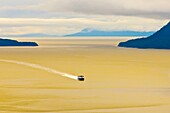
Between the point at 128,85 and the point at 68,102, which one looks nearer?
the point at 68,102

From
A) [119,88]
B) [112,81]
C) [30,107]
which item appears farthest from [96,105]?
[112,81]

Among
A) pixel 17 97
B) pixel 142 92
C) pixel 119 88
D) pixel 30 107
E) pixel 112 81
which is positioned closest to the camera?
pixel 30 107

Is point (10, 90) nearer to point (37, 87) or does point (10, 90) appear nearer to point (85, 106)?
point (37, 87)

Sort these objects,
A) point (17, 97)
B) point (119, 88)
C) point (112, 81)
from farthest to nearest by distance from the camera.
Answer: point (112, 81) < point (119, 88) < point (17, 97)

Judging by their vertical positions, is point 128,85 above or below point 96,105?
above

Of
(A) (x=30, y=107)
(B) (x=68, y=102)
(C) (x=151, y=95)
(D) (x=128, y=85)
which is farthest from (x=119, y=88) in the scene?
(A) (x=30, y=107)

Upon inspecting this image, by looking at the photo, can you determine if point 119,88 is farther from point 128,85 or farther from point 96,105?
point 96,105

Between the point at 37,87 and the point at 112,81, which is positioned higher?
the point at 112,81

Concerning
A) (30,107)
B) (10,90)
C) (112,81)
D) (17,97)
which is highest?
(112,81)

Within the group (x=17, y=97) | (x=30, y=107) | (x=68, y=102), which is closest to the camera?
(x=30, y=107)
